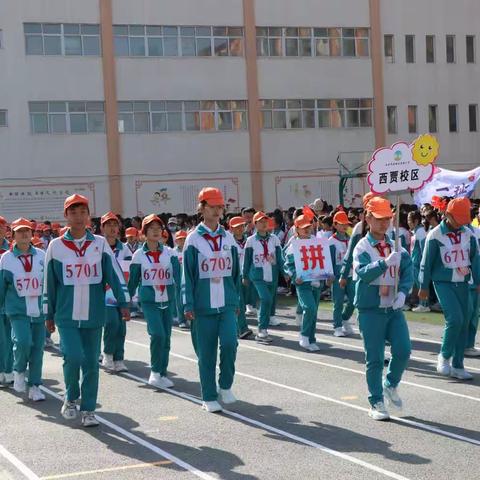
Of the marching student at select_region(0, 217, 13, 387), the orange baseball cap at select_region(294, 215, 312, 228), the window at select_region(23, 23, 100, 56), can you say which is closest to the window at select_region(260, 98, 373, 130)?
the window at select_region(23, 23, 100, 56)

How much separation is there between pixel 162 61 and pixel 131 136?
3270mm

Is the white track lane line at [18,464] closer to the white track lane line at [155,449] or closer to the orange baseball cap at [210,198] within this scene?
the white track lane line at [155,449]

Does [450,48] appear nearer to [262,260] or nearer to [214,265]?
[262,260]

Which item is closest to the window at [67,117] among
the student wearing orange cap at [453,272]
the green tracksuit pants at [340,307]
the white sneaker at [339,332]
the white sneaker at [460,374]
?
the green tracksuit pants at [340,307]

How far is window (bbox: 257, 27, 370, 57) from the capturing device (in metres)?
41.7

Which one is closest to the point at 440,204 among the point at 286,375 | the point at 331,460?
the point at 286,375

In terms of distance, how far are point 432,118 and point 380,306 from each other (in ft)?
118

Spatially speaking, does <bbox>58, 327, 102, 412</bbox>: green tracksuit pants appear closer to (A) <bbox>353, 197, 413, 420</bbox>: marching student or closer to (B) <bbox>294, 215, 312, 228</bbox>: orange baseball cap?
(A) <bbox>353, 197, 413, 420</bbox>: marching student

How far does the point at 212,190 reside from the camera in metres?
10.3

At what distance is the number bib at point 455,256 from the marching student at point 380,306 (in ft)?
6.87

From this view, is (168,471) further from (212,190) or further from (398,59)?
(398,59)

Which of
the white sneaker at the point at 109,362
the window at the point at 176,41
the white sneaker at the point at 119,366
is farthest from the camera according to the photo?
the window at the point at 176,41

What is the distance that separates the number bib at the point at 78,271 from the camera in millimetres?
9789

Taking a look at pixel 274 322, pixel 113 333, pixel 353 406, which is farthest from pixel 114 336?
pixel 274 322
